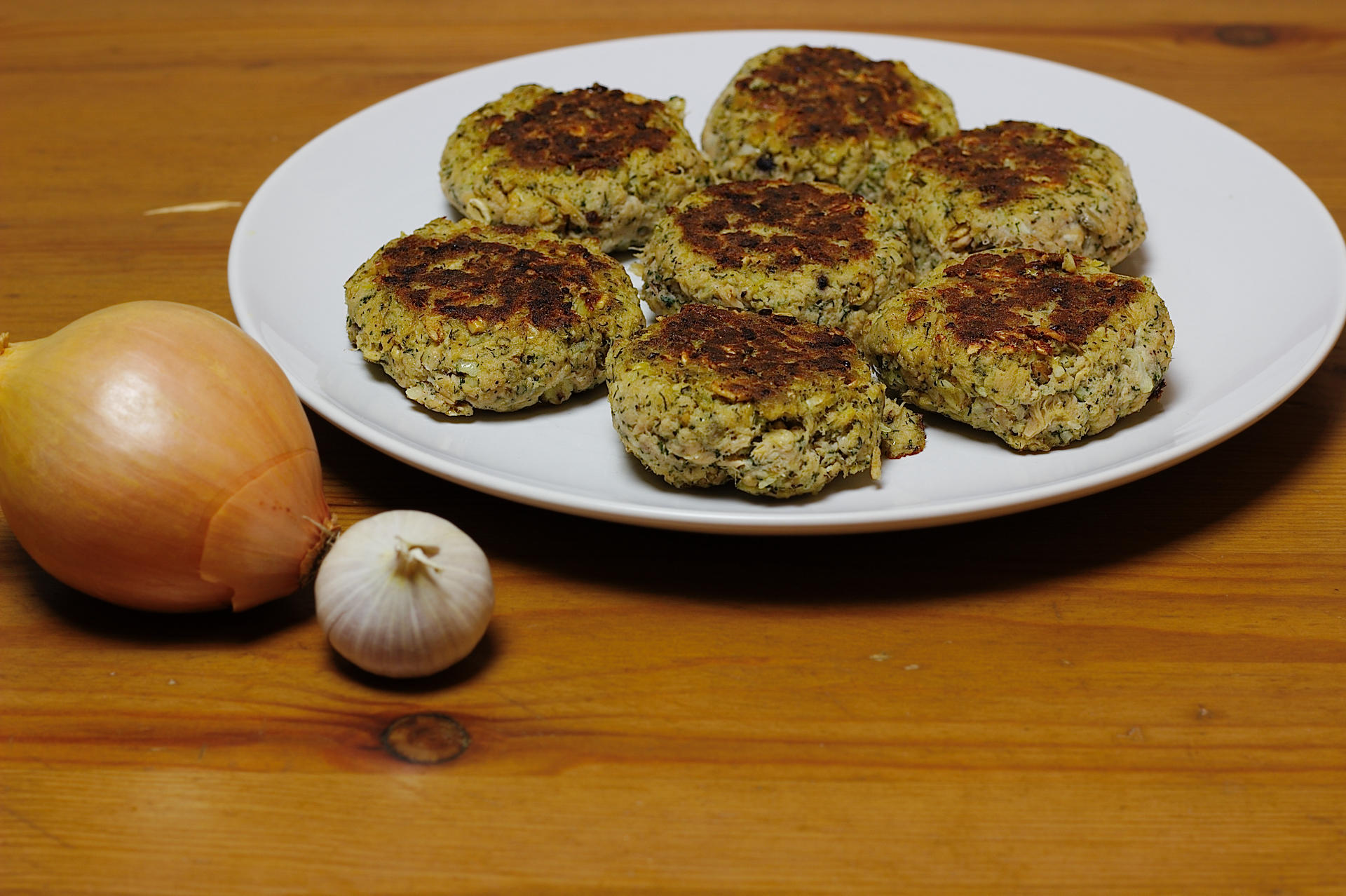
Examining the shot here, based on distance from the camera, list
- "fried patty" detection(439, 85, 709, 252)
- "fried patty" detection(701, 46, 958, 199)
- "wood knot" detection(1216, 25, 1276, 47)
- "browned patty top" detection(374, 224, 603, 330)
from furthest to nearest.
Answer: "wood knot" detection(1216, 25, 1276, 47), "fried patty" detection(701, 46, 958, 199), "fried patty" detection(439, 85, 709, 252), "browned patty top" detection(374, 224, 603, 330)

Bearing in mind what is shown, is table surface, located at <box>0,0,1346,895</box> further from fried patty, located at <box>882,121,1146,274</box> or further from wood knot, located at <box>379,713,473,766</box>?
fried patty, located at <box>882,121,1146,274</box>

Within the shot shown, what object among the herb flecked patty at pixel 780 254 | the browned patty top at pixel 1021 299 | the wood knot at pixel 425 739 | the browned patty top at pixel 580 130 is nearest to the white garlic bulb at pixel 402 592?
the wood knot at pixel 425 739

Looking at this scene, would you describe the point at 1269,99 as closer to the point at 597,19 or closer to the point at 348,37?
the point at 597,19

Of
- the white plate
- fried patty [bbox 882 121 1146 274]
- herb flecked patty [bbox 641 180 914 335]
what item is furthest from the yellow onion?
fried patty [bbox 882 121 1146 274]

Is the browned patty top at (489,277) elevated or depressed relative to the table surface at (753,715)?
elevated

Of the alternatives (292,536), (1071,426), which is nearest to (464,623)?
(292,536)

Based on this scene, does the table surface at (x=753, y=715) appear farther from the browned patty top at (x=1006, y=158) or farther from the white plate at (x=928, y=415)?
the browned patty top at (x=1006, y=158)
